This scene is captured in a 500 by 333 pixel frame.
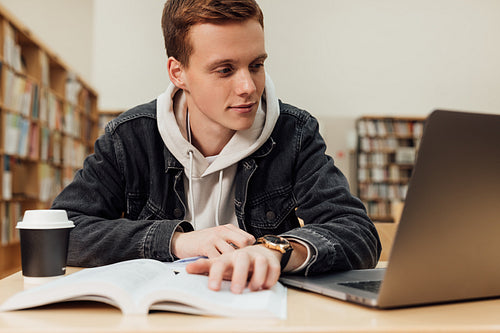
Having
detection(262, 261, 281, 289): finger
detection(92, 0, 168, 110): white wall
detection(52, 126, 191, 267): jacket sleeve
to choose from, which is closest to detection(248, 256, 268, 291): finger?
detection(262, 261, 281, 289): finger

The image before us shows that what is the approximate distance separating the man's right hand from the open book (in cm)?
25

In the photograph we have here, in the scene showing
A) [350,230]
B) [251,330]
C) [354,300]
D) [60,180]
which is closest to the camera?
[251,330]

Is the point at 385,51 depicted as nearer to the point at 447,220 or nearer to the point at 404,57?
the point at 404,57

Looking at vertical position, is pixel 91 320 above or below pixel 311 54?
below

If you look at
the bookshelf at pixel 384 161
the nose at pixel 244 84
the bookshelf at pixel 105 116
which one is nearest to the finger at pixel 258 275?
the nose at pixel 244 84

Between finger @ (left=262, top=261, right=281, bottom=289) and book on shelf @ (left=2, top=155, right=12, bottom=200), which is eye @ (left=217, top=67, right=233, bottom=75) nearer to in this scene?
finger @ (left=262, top=261, right=281, bottom=289)

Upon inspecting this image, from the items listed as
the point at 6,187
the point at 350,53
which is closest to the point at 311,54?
the point at 350,53

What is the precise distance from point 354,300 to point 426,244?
0.36 ft

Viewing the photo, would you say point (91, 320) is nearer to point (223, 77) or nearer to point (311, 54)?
point (223, 77)

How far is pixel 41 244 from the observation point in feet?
2.48

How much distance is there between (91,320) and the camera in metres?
0.49

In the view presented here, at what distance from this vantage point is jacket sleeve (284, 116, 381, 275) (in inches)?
33.4

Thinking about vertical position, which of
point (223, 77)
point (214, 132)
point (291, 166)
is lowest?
point (291, 166)

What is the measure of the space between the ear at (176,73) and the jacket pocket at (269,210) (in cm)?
39
